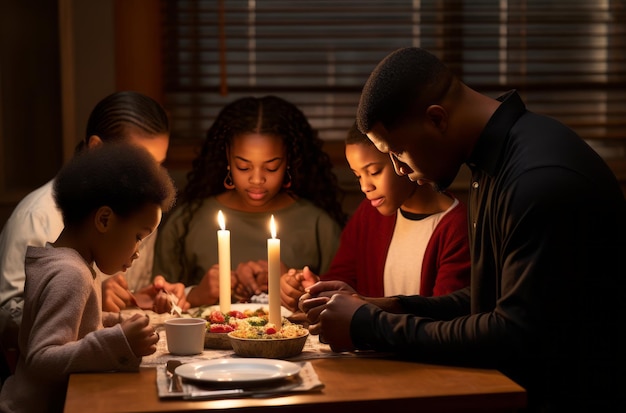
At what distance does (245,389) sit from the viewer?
159cm

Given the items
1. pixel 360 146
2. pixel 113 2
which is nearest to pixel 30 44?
pixel 113 2

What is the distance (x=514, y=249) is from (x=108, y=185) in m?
0.83

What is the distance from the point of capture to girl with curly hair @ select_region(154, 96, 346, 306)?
10.6ft

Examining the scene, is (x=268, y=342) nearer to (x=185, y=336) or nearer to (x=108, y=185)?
(x=185, y=336)

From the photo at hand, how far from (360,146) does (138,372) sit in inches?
45.7

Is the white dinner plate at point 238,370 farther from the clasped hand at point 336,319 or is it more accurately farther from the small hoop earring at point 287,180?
the small hoop earring at point 287,180

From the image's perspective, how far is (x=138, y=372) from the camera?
176 cm

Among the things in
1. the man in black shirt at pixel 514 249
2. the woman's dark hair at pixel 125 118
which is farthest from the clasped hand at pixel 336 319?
the woman's dark hair at pixel 125 118

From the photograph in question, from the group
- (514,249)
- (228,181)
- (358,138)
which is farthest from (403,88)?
(228,181)

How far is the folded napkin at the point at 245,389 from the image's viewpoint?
5.10ft

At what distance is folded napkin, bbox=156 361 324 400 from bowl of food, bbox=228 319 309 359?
0.50 ft

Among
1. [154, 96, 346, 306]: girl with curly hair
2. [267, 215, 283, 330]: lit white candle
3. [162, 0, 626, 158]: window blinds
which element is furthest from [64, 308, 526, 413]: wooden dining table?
[162, 0, 626, 158]: window blinds

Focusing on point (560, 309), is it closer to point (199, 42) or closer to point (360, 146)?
point (360, 146)

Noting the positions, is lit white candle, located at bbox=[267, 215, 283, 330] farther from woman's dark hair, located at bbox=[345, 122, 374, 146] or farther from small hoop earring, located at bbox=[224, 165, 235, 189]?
small hoop earring, located at bbox=[224, 165, 235, 189]
